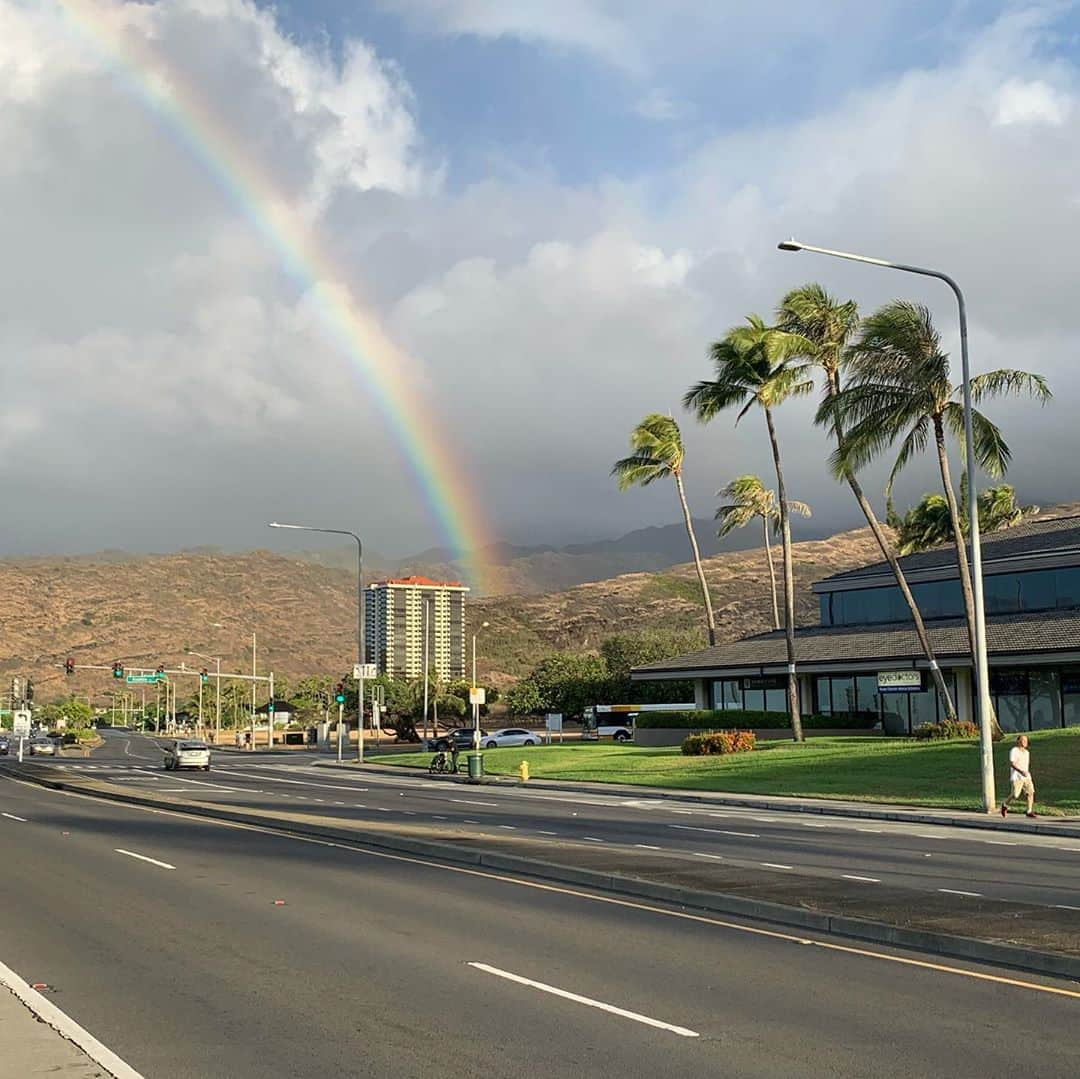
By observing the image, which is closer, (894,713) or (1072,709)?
(1072,709)

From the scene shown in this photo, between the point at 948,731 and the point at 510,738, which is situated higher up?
the point at 948,731

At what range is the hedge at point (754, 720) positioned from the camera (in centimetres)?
5581

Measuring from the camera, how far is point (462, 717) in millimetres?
109375

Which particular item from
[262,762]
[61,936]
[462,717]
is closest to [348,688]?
[462,717]

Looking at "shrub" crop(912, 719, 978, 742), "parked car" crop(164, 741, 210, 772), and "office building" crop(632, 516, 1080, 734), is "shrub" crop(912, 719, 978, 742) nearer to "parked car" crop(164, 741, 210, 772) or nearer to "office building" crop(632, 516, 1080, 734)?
"office building" crop(632, 516, 1080, 734)

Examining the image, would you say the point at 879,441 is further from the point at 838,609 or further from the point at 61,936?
the point at 61,936

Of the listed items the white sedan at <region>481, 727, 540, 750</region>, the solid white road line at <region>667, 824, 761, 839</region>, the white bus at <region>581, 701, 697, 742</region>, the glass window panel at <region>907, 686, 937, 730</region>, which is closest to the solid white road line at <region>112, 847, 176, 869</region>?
the solid white road line at <region>667, 824, 761, 839</region>

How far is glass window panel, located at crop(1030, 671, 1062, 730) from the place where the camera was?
48.9 meters

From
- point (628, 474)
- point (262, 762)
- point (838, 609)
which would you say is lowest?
point (262, 762)

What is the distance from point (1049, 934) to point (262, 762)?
61956mm

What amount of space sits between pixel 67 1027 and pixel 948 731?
3835 cm

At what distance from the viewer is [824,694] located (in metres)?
59.2

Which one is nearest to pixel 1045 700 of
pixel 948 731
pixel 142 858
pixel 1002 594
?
pixel 1002 594

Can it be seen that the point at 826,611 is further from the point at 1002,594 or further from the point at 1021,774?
the point at 1021,774
